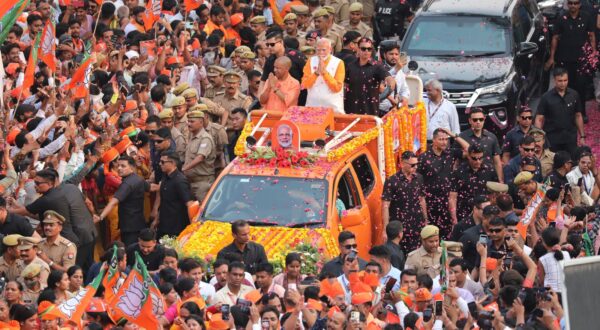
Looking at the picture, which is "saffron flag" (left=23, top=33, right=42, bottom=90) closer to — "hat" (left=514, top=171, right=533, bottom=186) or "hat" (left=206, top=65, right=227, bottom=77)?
"hat" (left=206, top=65, right=227, bottom=77)

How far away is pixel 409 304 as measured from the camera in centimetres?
1133

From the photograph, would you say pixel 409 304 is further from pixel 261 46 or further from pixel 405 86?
pixel 261 46

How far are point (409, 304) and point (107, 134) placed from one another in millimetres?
5134

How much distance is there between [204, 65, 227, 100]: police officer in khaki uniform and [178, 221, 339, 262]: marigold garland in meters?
5.01

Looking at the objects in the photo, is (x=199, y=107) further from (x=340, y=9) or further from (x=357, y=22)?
(x=340, y=9)

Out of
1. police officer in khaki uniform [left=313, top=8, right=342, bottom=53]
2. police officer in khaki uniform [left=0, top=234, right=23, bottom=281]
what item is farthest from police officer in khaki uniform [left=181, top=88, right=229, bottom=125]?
police officer in khaki uniform [left=0, top=234, right=23, bottom=281]

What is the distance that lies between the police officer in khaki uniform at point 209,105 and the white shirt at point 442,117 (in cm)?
255

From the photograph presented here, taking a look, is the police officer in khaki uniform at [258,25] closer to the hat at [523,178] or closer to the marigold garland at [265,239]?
the hat at [523,178]

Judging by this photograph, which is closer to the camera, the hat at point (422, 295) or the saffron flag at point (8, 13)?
the hat at point (422, 295)

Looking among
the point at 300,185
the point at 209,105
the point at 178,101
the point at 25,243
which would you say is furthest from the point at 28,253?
the point at 209,105

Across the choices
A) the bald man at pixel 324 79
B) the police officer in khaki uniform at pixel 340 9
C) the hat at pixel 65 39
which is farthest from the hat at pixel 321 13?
the bald man at pixel 324 79

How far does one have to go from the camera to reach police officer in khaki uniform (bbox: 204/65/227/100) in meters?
18.4

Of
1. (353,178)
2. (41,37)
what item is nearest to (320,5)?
(41,37)

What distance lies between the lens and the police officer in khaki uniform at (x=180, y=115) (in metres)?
17.3
